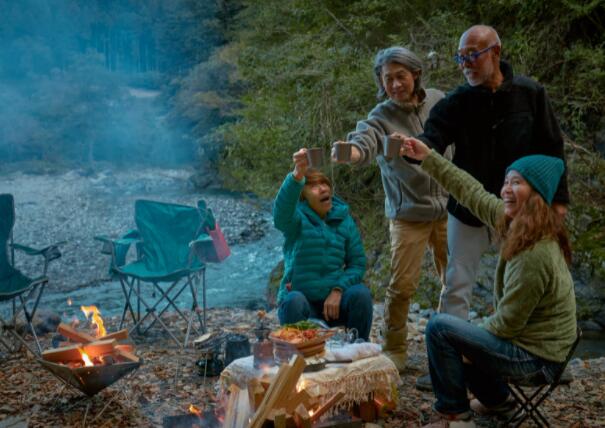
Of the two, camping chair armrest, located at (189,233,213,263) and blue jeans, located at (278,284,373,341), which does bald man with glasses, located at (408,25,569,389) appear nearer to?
blue jeans, located at (278,284,373,341)

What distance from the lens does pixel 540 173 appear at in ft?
7.54

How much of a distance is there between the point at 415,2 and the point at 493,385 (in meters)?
5.22

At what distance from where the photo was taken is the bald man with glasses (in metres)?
2.79

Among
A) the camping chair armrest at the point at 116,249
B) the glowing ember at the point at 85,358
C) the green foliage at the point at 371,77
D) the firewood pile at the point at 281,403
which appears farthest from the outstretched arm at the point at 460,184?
the green foliage at the point at 371,77

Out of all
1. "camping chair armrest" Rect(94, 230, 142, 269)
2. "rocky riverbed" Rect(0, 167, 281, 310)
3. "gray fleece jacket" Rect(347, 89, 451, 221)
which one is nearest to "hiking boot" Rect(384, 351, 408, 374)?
"gray fleece jacket" Rect(347, 89, 451, 221)

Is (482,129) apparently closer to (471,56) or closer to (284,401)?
(471,56)

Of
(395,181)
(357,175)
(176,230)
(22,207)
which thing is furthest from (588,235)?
(22,207)

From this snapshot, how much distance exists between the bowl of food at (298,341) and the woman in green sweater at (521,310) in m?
0.48

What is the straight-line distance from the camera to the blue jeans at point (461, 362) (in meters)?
2.33

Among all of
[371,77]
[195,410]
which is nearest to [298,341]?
[195,410]

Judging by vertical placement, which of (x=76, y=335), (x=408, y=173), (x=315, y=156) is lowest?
(x=76, y=335)

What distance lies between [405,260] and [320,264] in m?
0.41

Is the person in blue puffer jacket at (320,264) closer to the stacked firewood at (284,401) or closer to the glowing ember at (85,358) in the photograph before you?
the stacked firewood at (284,401)

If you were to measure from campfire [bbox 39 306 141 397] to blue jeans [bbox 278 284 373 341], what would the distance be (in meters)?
0.72
